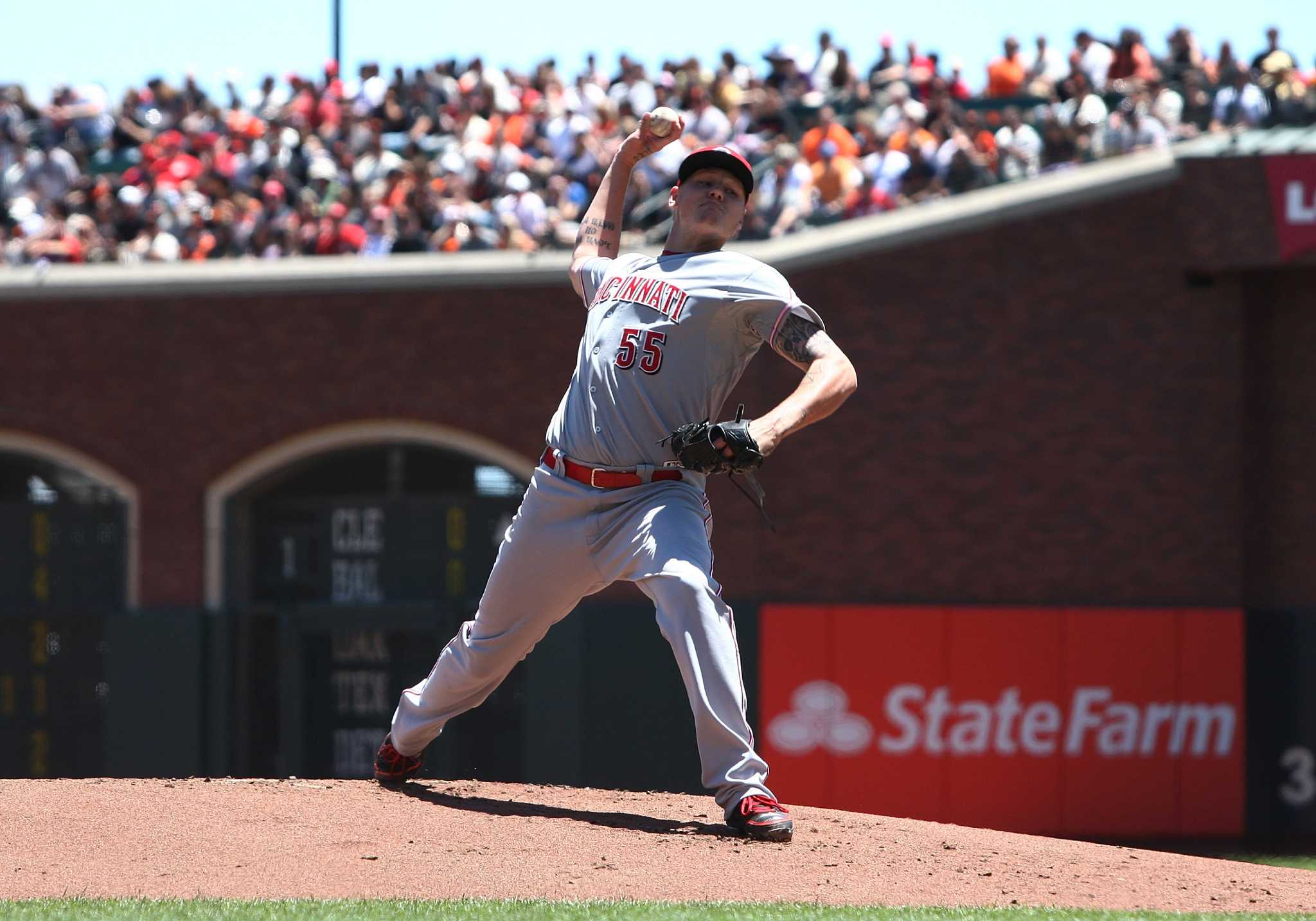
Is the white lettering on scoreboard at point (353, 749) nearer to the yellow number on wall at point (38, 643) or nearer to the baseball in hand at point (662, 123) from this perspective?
the yellow number on wall at point (38, 643)

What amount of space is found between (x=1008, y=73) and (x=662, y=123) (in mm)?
11568

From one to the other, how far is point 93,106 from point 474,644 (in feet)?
48.4

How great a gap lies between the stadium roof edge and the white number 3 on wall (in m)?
4.49

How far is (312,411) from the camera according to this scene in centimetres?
1430

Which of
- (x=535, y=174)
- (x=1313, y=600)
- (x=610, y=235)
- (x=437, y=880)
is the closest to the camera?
(x=437, y=880)

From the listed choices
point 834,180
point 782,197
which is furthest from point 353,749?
point 834,180

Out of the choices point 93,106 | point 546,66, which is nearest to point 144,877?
point 546,66

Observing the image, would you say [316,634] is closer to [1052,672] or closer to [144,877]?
[1052,672]

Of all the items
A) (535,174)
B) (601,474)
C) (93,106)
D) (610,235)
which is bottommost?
(601,474)

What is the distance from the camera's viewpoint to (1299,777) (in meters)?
13.5

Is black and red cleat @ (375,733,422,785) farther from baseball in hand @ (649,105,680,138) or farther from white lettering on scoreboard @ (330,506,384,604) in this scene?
white lettering on scoreboard @ (330,506,384,604)

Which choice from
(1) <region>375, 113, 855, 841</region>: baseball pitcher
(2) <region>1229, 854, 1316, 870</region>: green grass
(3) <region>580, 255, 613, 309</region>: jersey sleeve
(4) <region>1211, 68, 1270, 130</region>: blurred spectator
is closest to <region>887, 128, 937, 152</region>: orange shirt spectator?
(4) <region>1211, 68, 1270, 130</region>: blurred spectator

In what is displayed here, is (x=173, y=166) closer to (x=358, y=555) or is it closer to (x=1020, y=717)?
(x=358, y=555)

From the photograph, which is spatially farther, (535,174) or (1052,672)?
(535,174)
